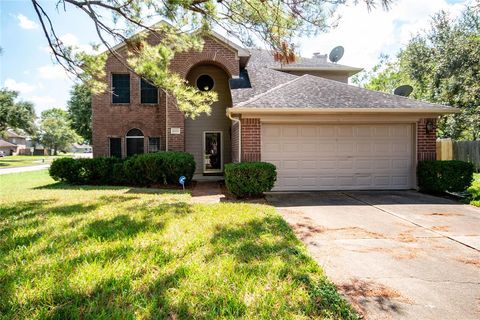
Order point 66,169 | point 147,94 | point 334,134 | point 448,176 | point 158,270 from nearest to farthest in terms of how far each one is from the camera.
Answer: point 158,270, point 448,176, point 334,134, point 66,169, point 147,94

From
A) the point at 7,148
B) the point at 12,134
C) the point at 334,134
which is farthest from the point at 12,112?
the point at 12,134

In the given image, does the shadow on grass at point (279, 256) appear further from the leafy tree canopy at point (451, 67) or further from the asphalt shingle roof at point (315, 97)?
the leafy tree canopy at point (451, 67)

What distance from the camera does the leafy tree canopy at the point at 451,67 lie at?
1888cm

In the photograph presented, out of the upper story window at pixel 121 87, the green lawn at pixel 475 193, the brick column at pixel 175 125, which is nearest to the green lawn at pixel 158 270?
the green lawn at pixel 475 193

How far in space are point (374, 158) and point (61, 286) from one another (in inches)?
Result: 377

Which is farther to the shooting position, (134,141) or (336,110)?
(134,141)

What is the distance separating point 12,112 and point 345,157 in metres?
40.0

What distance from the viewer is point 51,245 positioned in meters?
4.15

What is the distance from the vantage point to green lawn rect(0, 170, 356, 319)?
2656 mm

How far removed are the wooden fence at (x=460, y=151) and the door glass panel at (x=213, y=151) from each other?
11482mm

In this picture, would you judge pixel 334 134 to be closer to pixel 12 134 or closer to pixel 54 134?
pixel 54 134

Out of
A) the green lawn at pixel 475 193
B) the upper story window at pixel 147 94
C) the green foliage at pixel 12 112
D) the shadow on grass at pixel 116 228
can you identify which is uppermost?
the green foliage at pixel 12 112

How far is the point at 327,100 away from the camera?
32.9ft

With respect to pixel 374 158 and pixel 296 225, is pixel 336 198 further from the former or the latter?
pixel 296 225
